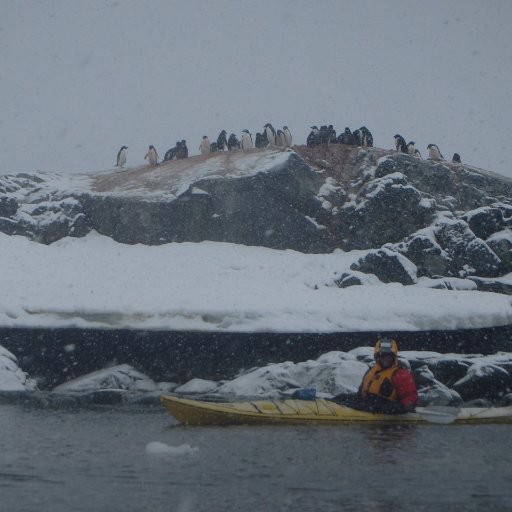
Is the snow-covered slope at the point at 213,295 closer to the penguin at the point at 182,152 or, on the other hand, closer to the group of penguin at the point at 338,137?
the group of penguin at the point at 338,137

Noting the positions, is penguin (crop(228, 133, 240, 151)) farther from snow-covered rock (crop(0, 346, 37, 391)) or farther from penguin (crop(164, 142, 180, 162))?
snow-covered rock (crop(0, 346, 37, 391))

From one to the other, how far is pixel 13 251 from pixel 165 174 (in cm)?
613

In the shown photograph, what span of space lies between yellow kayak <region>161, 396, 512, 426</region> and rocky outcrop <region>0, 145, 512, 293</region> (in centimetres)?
1099

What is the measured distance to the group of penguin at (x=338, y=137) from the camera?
80.6 ft

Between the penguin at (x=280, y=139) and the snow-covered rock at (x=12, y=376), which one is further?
the penguin at (x=280, y=139)

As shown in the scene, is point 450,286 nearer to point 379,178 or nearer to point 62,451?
point 379,178

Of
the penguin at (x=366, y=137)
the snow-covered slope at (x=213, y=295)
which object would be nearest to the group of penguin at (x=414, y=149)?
the penguin at (x=366, y=137)

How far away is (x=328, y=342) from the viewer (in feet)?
43.1

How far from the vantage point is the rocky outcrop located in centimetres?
1984

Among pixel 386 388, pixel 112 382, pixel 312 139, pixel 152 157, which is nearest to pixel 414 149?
pixel 312 139

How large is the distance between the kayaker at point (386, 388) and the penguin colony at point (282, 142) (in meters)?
16.7

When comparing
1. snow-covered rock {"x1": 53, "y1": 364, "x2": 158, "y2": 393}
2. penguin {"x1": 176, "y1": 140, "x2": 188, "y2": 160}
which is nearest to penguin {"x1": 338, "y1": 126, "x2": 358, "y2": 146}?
penguin {"x1": 176, "y1": 140, "x2": 188, "y2": 160}

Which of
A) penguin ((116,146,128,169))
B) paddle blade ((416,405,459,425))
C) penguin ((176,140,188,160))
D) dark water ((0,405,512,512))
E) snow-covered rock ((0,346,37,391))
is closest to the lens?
dark water ((0,405,512,512))

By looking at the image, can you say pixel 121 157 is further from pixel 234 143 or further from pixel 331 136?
pixel 331 136
